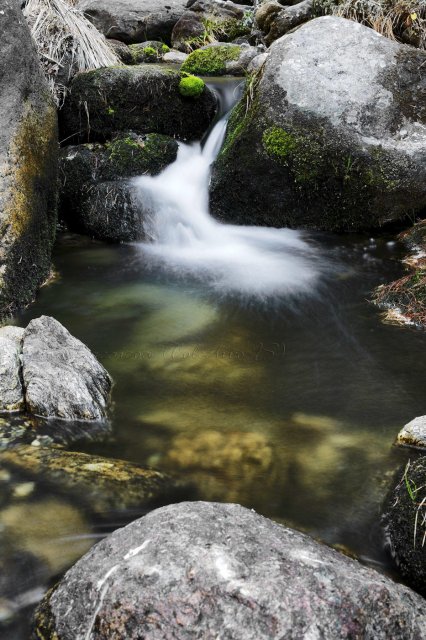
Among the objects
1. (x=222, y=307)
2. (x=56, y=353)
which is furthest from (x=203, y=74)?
(x=56, y=353)

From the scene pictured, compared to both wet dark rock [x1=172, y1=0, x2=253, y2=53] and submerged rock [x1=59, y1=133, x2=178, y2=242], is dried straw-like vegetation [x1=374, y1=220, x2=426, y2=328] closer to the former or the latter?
submerged rock [x1=59, y1=133, x2=178, y2=242]

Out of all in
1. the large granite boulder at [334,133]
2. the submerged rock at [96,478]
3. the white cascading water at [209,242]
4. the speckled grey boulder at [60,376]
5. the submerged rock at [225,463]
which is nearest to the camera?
the submerged rock at [96,478]

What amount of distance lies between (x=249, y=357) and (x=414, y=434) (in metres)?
1.50

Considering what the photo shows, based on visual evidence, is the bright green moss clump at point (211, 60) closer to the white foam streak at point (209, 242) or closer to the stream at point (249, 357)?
the white foam streak at point (209, 242)

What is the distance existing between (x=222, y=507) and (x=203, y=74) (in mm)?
10454

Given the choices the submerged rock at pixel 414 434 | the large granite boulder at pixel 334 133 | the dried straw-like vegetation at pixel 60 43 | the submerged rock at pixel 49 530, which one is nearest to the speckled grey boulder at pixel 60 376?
the submerged rock at pixel 49 530

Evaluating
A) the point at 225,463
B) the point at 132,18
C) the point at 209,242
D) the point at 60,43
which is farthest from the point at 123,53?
the point at 225,463

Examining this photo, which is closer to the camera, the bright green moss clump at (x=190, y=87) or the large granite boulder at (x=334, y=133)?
the large granite boulder at (x=334, y=133)

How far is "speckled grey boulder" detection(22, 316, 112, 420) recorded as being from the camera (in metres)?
3.67

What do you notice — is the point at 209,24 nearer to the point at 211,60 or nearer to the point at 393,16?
the point at 211,60

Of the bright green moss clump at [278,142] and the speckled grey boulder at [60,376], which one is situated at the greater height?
the bright green moss clump at [278,142]

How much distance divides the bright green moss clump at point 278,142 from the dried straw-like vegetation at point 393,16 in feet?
10.3

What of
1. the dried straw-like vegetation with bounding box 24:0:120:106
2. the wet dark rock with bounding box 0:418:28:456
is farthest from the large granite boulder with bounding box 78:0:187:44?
the wet dark rock with bounding box 0:418:28:456

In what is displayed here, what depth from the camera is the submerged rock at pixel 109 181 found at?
7.17m
